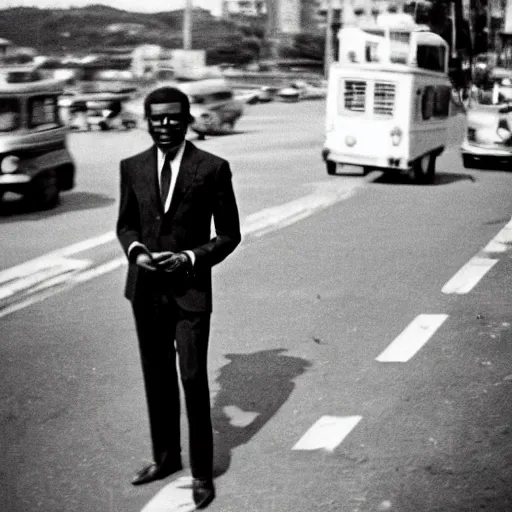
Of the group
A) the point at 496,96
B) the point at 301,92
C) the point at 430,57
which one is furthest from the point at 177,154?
the point at 301,92

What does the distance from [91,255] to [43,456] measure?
6.62 metres

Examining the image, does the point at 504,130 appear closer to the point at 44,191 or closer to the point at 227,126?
the point at 44,191

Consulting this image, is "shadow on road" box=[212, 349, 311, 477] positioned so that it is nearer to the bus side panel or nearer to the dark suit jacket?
the dark suit jacket

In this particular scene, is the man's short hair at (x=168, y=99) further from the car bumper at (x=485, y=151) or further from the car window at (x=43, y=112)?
the car bumper at (x=485, y=151)

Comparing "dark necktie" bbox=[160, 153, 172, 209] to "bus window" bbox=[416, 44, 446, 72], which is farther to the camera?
"bus window" bbox=[416, 44, 446, 72]

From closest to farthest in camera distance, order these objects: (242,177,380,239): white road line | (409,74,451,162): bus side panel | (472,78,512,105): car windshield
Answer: (242,177,380,239): white road line
(409,74,451,162): bus side panel
(472,78,512,105): car windshield

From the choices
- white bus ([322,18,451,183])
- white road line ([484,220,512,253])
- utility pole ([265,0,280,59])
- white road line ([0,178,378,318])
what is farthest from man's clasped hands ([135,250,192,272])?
utility pole ([265,0,280,59])

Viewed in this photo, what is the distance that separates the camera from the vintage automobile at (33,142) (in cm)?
1518

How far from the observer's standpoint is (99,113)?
38.3 metres

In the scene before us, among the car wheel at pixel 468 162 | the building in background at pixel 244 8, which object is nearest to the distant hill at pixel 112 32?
the building in background at pixel 244 8

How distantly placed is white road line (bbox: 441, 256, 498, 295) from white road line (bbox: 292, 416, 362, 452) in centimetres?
398

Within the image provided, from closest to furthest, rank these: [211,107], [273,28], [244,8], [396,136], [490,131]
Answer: [396,136]
[490,131]
[211,107]
[273,28]
[244,8]

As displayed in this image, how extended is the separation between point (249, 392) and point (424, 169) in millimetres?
14979

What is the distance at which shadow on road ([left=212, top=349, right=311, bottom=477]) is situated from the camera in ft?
17.9
